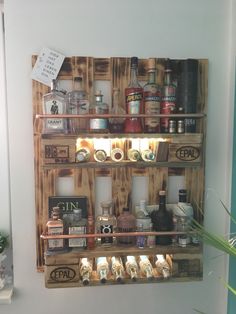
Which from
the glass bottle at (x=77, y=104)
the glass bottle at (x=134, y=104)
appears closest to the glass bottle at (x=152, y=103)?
the glass bottle at (x=134, y=104)

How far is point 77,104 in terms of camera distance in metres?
1.33

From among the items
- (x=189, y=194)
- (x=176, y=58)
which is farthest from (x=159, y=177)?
(x=176, y=58)

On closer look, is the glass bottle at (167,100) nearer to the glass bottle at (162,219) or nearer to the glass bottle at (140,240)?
the glass bottle at (162,219)

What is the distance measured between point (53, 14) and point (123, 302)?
1410mm

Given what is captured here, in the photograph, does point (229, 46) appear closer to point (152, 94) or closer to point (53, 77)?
point (152, 94)

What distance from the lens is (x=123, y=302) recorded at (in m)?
1.51

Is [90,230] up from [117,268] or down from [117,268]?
up

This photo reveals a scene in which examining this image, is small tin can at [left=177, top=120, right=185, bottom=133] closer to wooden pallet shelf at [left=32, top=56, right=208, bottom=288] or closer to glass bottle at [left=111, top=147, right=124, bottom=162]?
wooden pallet shelf at [left=32, top=56, right=208, bottom=288]

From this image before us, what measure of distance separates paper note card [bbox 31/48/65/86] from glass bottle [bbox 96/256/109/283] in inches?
33.3

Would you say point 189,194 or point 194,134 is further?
point 189,194

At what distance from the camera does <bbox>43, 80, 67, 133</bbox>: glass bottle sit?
1.27 m

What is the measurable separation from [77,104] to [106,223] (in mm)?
544

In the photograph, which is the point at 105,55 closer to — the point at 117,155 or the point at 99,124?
the point at 99,124

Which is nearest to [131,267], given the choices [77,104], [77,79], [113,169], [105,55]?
[113,169]
